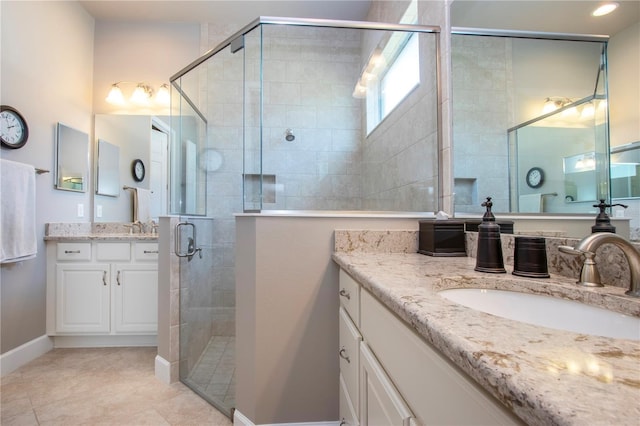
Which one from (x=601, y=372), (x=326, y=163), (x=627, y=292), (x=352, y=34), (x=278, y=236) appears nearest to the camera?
(x=601, y=372)

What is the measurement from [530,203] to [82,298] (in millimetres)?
3075

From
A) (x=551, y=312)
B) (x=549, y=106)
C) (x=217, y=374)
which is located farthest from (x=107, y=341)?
(x=549, y=106)

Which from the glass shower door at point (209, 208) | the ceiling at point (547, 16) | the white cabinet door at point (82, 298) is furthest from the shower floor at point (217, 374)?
the ceiling at point (547, 16)

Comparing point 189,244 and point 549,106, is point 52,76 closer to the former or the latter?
point 189,244

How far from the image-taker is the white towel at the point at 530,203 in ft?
3.17

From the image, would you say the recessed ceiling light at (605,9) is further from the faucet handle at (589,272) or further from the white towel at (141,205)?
the white towel at (141,205)

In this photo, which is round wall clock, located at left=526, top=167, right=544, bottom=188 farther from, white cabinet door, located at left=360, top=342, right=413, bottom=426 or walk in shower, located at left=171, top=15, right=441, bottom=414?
white cabinet door, located at left=360, top=342, right=413, bottom=426

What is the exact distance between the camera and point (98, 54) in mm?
2920

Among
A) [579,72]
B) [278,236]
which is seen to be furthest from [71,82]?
[579,72]

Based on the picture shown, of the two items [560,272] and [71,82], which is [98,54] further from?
[560,272]

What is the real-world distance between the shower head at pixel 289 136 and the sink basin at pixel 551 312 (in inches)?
84.6

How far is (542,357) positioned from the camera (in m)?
0.37

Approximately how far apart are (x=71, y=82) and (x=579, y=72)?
3.55 metres

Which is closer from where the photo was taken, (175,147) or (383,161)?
(383,161)
